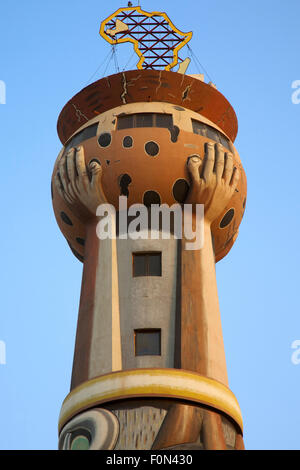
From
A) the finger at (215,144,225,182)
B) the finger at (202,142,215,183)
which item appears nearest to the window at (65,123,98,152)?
the finger at (202,142,215,183)

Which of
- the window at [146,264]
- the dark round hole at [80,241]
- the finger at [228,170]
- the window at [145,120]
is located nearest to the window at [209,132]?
the window at [145,120]

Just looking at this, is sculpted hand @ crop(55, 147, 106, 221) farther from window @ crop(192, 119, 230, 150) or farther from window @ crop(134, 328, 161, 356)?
window @ crop(134, 328, 161, 356)

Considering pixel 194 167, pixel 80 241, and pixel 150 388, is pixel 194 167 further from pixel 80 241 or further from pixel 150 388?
pixel 150 388

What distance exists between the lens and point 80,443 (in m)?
29.7

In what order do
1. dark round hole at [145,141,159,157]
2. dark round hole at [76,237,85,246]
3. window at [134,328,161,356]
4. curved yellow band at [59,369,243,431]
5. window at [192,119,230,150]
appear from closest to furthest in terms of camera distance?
curved yellow band at [59,369,243,431] < window at [134,328,161,356] < dark round hole at [145,141,159,157] < window at [192,119,230,150] < dark round hole at [76,237,85,246]

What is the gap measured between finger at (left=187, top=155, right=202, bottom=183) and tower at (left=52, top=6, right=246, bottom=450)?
0.18ft

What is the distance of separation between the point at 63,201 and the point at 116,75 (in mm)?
6291

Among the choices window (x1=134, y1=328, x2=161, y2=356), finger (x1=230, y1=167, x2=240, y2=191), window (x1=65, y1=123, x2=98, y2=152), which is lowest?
window (x1=134, y1=328, x2=161, y2=356)

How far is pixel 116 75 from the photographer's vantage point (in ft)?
123

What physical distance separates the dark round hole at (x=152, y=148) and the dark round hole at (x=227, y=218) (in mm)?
4620

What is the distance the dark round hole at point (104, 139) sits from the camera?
36219mm

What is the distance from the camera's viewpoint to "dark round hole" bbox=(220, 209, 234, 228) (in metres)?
37.5
